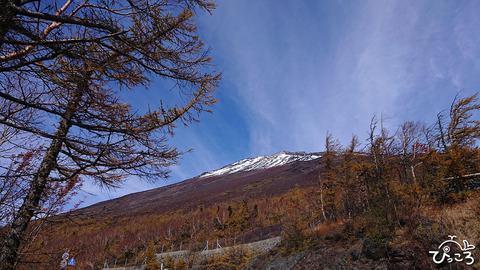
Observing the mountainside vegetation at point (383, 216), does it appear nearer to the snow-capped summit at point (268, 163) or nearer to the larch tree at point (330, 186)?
the larch tree at point (330, 186)

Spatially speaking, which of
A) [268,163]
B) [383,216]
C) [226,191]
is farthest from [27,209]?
[268,163]

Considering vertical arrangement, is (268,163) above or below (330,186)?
above

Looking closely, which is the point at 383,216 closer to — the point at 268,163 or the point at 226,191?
the point at 226,191

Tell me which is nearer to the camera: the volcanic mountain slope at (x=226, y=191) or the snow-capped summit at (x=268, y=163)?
the volcanic mountain slope at (x=226, y=191)

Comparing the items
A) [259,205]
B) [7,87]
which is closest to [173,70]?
[7,87]

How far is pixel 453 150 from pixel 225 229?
2283 cm

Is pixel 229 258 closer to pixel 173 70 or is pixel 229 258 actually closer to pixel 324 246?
pixel 324 246

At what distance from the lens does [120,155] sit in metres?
3.90

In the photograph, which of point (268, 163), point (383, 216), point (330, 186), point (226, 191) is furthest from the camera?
point (268, 163)

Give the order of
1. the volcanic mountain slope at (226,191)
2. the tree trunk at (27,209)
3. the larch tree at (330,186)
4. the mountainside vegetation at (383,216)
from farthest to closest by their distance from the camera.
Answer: the volcanic mountain slope at (226,191)
the larch tree at (330,186)
the mountainside vegetation at (383,216)
the tree trunk at (27,209)

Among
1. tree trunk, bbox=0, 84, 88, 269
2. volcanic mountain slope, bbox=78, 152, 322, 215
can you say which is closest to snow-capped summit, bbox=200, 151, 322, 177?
volcanic mountain slope, bbox=78, 152, 322, 215

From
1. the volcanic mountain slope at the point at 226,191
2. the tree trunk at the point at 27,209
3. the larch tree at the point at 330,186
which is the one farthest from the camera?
the volcanic mountain slope at the point at 226,191

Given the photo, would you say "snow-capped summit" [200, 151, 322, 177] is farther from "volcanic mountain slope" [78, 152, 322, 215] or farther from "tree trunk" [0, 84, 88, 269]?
"tree trunk" [0, 84, 88, 269]

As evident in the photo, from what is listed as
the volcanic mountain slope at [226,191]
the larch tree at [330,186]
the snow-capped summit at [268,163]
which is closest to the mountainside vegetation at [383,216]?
the larch tree at [330,186]
